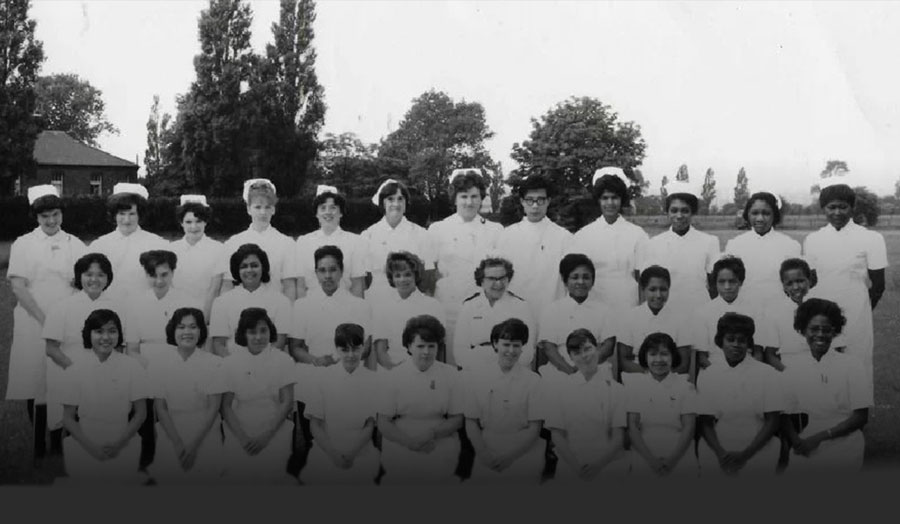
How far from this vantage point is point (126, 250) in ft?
14.1

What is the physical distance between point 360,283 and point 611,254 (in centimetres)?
123

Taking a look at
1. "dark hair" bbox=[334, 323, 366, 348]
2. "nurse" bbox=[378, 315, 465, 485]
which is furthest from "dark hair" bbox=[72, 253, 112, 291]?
"nurse" bbox=[378, 315, 465, 485]

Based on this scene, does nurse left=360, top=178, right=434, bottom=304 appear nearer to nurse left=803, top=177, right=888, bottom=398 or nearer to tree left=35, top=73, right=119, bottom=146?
tree left=35, top=73, right=119, bottom=146

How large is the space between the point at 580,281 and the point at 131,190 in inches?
86.1

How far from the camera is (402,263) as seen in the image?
13.8ft

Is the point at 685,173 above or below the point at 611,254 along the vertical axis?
above

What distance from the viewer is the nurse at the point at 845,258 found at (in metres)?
4.35

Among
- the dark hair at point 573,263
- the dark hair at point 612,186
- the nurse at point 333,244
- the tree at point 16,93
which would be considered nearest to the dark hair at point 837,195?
the dark hair at point 612,186

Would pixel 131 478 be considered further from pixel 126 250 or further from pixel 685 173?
pixel 685 173

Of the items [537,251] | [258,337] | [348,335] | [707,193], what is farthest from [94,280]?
[707,193]

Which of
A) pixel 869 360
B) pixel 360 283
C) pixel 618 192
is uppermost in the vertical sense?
pixel 618 192

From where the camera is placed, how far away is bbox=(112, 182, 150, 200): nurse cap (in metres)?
4.25

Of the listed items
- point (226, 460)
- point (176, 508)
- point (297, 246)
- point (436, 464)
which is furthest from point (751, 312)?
point (176, 508)

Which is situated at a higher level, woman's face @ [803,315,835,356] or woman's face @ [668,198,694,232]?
woman's face @ [668,198,694,232]
